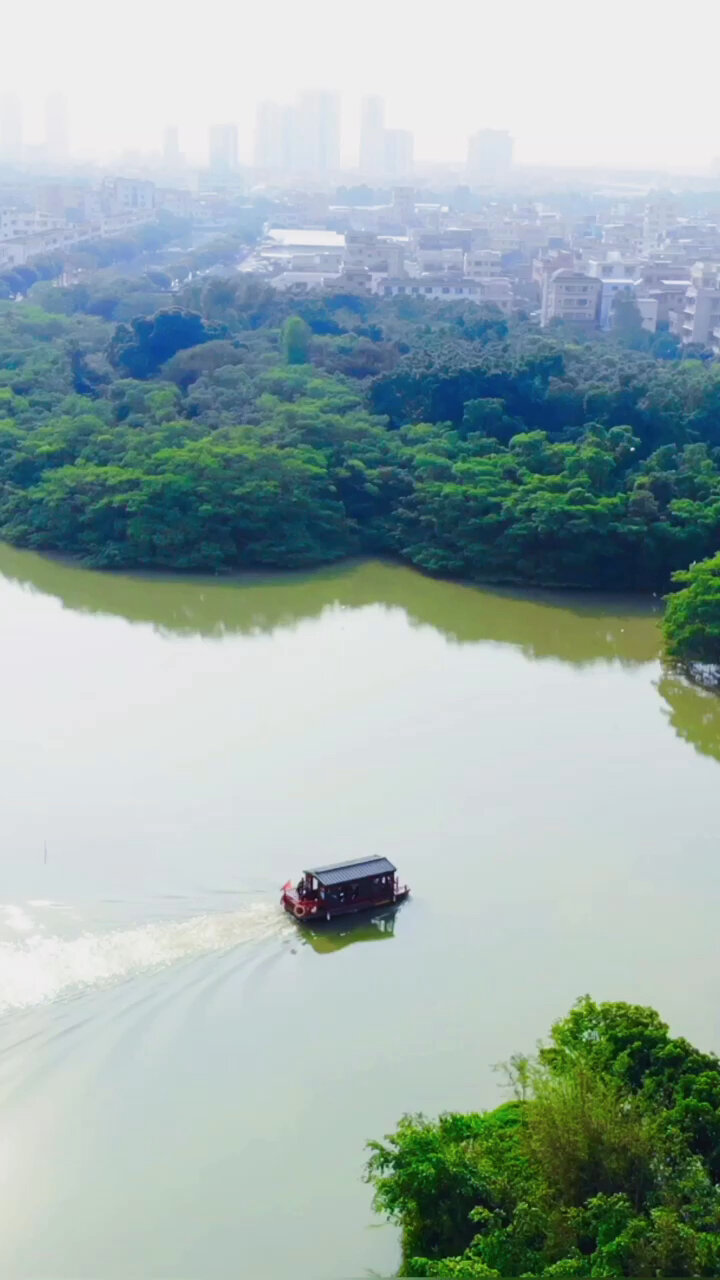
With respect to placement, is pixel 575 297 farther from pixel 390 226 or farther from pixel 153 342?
pixel 390 226

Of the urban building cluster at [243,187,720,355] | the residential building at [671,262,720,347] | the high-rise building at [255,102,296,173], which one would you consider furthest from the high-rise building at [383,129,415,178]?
the residential building at [671,262,720,347]

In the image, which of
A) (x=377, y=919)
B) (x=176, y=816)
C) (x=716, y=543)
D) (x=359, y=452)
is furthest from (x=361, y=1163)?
(x=359, y=452)

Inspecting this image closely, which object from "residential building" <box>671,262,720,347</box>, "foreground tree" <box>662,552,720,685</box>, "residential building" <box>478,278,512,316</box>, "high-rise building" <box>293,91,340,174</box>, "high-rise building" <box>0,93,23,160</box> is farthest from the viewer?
"high-rise building" <box>293,91,340,174</box>

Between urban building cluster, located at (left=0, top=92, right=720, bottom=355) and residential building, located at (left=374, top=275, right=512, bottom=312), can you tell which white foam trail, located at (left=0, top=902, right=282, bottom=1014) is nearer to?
urban building cluster, located at (left=0, top=92, right=720, bottom=355)

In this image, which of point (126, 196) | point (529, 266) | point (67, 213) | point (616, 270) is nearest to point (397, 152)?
point (126, 196)

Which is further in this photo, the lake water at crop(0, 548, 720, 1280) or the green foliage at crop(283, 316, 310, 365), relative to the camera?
the green foliage at crop(283, 316, 310, 365)

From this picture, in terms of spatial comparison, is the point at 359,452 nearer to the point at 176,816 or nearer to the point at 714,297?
the point at 176,816
